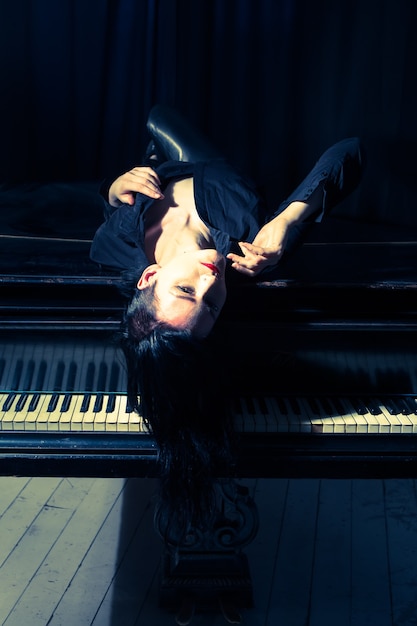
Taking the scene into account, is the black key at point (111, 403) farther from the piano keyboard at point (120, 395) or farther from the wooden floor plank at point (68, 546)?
the wooden floor plank at point (68, 546)

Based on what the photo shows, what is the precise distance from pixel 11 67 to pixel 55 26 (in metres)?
0.31

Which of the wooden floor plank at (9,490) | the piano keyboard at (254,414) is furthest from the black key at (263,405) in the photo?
the wooden floor plank at (9,490)

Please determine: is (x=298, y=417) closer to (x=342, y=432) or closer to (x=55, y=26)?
(x=342, y=432)

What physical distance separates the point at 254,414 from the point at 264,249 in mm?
470

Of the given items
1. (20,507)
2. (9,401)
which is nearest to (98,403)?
(9,401)

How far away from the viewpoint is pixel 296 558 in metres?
3.07

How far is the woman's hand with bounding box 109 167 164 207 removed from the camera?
255cm

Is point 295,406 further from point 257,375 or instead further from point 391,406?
point 391,406

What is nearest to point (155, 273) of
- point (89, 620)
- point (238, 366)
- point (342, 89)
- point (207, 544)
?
point (238, 366)

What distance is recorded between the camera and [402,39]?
4051 millimetres

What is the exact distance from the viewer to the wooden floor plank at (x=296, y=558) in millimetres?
2742

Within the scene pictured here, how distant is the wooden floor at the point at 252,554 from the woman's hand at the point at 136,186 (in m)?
1.31

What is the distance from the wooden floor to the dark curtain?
1.49 metres

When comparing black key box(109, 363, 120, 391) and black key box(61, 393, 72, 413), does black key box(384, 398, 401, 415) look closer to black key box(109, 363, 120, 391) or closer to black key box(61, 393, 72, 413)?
black key box(109, 363, 120, 391)
